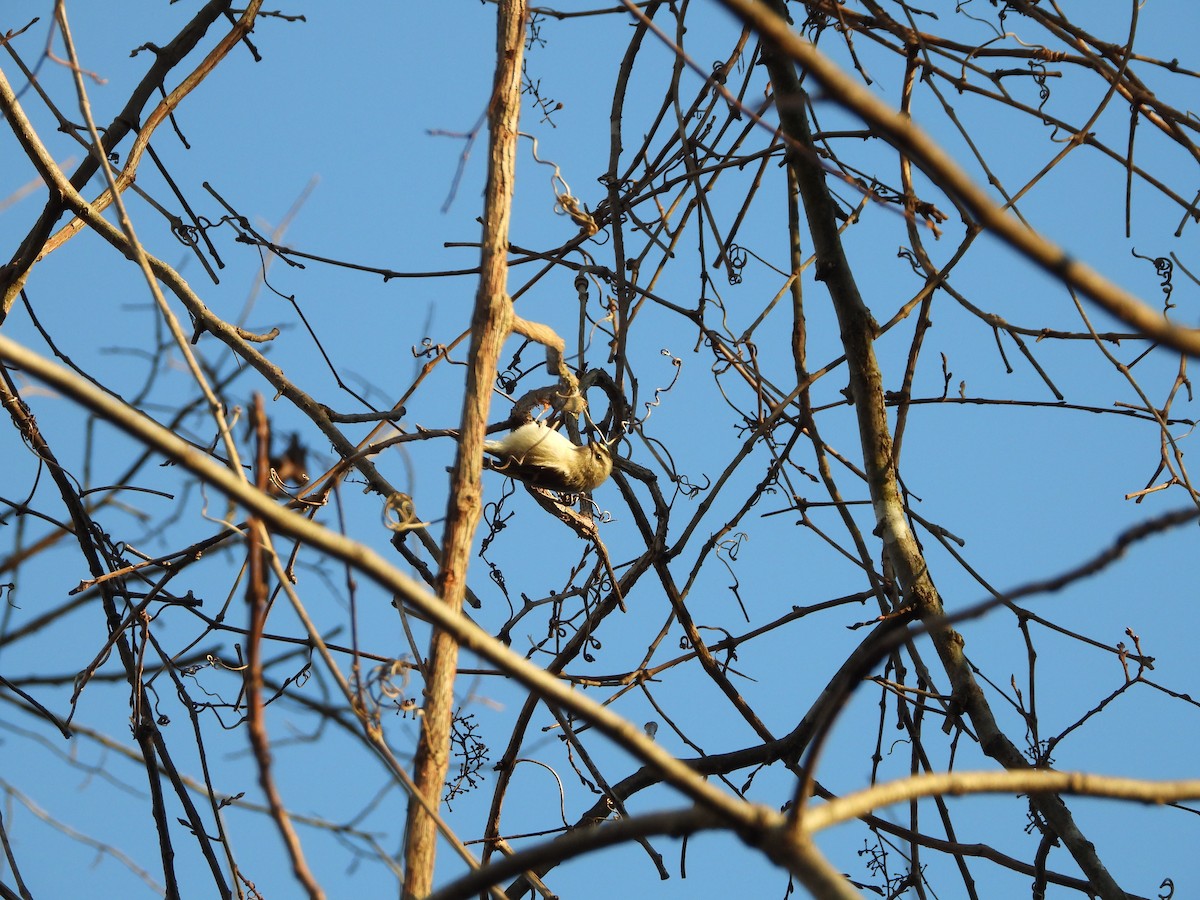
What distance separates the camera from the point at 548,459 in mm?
1500

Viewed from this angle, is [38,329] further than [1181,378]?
Yes

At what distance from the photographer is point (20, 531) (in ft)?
7.14

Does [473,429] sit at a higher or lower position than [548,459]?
lower

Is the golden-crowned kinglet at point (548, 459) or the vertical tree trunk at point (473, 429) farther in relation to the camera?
the golden-crowned kinglet at point (548, 459)

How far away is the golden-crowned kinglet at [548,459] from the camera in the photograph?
4.86 feet

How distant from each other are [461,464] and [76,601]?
4.24 ft

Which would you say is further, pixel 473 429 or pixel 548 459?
pixel 548 459

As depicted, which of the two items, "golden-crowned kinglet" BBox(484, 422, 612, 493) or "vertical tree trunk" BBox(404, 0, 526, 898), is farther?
"golden-crowned kinglet" BBox(484, 422, 612, 493)

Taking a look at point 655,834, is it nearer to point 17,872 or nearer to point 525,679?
point 525,679

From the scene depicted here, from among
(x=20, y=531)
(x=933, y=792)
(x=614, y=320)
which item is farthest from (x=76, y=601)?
(x=933, y=792)

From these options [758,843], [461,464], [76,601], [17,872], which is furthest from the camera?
[76,601]

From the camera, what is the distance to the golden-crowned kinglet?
1.48m

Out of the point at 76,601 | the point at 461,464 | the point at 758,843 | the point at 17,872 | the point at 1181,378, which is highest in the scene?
the point at 1181,378

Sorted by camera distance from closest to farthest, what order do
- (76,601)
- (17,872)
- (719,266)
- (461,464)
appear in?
(461,464) → (17,872) → (719,266) → (76,601)
